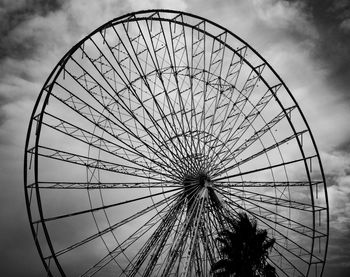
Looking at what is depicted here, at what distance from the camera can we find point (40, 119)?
18969 mm

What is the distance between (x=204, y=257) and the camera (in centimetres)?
2153

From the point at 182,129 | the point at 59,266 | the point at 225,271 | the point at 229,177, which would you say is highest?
the point at 182,129

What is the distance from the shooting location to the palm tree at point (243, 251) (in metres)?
20.5

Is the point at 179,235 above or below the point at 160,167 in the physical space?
below

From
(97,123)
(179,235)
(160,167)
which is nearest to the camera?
(179,235)

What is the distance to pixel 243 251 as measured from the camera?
20.9 m

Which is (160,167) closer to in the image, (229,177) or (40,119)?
(229,177)

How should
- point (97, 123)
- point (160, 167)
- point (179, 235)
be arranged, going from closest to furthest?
point (179, 235) < point (97, 123) < point (160, 167)

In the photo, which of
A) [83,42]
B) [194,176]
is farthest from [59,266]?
[83,42]

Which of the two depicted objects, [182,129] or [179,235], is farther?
[182,129]

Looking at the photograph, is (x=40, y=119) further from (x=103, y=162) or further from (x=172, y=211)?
(x=172, y=211)

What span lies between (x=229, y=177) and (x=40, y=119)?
1199 centimetres

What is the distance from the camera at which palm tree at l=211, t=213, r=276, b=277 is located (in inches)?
808

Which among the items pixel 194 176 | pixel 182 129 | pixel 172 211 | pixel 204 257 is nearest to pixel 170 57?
pixel 182 129
